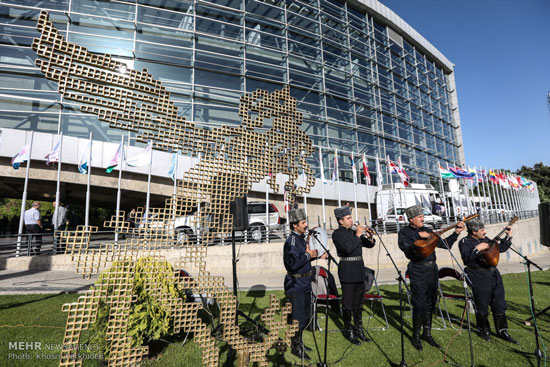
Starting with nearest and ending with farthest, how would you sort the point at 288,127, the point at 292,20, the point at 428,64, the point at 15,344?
1. the point at 15,344
2. the point at 288,127
3. the point at 292,20
4. the point at 428,64

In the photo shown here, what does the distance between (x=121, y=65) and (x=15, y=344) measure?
391cm

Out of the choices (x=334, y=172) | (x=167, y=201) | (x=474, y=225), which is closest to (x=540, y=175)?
(x=334, y=172)

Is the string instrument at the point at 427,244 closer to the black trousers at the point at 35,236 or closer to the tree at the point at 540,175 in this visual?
the black trousers at the point at 35,236

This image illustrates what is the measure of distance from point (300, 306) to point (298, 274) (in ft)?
1.37

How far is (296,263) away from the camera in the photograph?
13.3 feet

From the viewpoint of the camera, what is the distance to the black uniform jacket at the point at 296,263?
4031 millimetres

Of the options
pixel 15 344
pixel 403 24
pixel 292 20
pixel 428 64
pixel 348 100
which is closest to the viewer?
pixel 15 344

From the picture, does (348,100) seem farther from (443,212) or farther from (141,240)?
(141,240)

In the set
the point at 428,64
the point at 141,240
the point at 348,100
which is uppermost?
the point at 428,64

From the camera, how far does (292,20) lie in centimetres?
2336

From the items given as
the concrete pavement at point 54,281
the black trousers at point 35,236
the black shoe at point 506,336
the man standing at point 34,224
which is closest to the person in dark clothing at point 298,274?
the black shoe at point 506,336

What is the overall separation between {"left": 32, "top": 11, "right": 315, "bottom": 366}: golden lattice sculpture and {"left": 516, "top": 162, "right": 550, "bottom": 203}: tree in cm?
5629

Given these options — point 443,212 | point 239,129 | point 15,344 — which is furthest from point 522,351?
point 443,212
